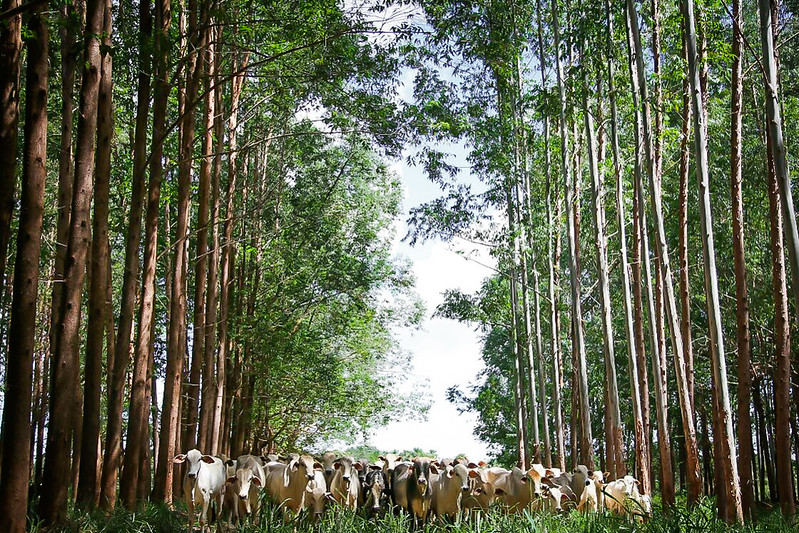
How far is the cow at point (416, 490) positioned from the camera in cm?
1223

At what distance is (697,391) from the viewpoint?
26672 mm

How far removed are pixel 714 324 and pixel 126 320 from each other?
7.95m

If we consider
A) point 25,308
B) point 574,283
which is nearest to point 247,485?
point 25,308

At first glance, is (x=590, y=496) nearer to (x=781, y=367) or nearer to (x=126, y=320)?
(x=781, y=367)

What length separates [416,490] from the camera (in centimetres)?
1242

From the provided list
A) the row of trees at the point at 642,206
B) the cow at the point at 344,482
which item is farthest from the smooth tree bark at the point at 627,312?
the cow at the point at 344,482

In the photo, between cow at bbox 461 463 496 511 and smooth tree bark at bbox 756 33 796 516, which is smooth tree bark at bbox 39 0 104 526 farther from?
smooth tree bark at bbox 756 33 796 516

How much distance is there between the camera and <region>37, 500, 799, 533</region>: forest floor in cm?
813

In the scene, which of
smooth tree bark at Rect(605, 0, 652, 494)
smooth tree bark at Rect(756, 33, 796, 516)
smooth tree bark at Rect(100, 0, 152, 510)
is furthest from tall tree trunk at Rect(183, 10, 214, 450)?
smooth tree bark at Rect(756, 33, 796, 516)

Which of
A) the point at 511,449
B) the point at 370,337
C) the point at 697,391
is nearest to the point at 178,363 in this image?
the point at 370,337

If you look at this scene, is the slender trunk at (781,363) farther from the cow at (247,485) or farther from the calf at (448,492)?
the cow at (247,485)

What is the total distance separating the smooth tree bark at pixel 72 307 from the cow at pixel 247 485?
2.18 meters

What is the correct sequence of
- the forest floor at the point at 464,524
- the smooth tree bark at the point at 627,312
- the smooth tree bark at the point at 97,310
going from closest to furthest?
the forest floor at the point at 464,524
the smooth tree bark at the point at 97,310
the smooth tree bark at the point at 627,312

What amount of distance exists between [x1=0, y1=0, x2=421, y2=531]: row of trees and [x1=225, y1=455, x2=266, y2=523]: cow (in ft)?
4.91
